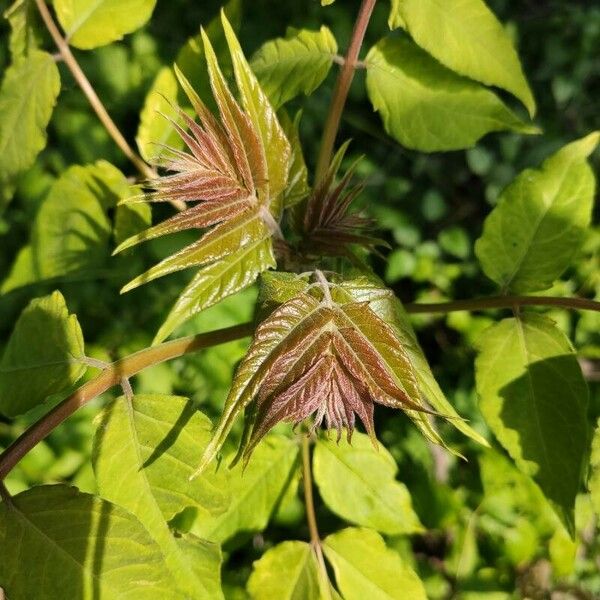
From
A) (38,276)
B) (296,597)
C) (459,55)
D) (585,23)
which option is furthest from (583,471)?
(585,23)

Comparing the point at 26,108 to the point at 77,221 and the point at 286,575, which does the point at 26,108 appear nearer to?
the point at 77,221

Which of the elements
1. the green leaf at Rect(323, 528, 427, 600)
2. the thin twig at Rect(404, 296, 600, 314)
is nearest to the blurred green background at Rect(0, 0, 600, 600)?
the green leaf at Rect(323, 528, 427, 600)

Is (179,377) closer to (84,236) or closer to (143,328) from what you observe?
(143,328)

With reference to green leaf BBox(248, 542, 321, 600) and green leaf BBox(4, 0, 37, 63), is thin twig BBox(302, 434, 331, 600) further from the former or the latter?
green leaf BBox(4, 0, 37, 63)

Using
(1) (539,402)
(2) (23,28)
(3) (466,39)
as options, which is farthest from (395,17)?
(2) (23,28)

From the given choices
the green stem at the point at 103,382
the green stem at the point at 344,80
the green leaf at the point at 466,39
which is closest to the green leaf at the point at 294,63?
the green stem at the point at 344,80
